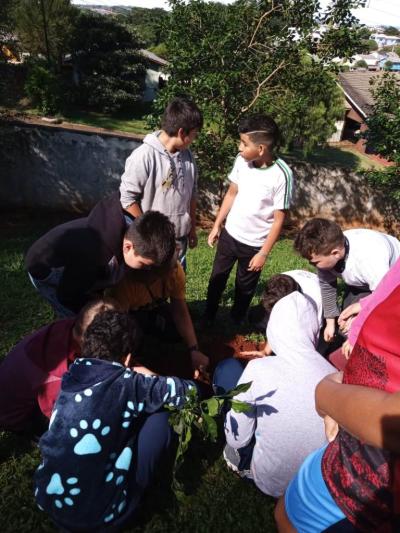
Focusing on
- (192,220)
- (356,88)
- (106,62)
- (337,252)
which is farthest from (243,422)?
(356,88)

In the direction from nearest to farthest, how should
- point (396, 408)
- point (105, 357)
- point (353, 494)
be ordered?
1. point (396, 408)
2. point (353, 494)
3. point (105, 357)

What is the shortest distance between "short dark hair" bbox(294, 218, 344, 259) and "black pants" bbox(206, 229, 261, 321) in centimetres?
88

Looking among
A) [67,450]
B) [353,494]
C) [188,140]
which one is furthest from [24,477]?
[188,140]

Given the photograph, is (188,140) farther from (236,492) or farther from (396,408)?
(396,408)

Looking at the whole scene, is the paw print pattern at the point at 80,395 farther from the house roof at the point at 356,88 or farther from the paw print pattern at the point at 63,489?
the house roof at the point at 356,88

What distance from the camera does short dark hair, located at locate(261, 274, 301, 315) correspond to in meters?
2.91

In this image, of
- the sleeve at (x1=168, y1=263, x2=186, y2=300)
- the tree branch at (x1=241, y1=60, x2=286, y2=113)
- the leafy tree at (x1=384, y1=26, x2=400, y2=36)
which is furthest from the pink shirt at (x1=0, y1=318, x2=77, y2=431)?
the leafy tree at (x1=384, y1=26, x2=400, y2=36)

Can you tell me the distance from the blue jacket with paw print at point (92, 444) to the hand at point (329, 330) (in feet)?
6.21

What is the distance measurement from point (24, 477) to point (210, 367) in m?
1.59

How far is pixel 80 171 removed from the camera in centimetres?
757

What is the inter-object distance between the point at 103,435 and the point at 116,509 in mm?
436

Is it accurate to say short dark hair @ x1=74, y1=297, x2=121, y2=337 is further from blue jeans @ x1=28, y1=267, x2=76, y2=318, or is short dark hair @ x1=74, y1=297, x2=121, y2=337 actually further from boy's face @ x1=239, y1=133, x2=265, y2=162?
boy's face @ x1=239, y1=133, x2=265, y2=162

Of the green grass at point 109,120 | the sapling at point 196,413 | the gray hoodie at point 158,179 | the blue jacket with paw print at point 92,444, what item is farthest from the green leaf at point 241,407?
the green grass at point 109,120

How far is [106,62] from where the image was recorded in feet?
67.5
